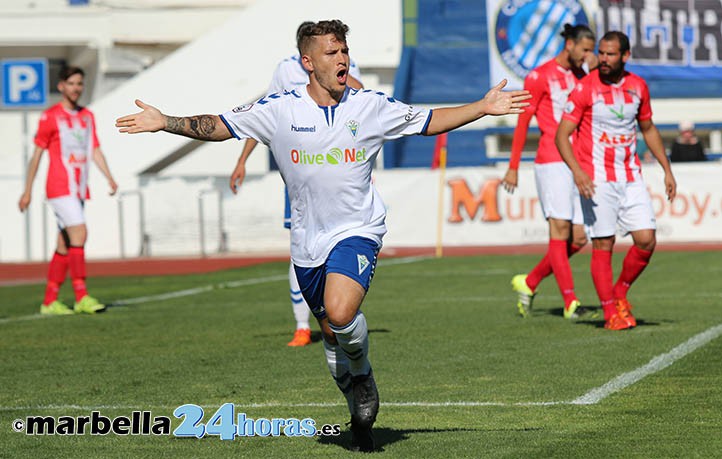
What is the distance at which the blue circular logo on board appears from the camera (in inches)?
1196

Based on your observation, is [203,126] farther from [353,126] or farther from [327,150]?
[353,126]

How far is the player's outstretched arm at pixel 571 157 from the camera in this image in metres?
10.7

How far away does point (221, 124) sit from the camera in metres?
6.97

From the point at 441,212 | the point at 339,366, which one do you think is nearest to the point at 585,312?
the point at 339,366

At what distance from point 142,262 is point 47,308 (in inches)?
394

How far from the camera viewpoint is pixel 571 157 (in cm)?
1088

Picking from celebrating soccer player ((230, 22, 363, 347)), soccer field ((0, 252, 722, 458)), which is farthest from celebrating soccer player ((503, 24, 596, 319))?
celebrating soccer player ((230, 22, 363, 347))

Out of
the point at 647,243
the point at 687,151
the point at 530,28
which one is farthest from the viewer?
the point at 530,28

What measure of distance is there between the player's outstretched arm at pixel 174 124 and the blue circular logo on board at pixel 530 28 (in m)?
23.8

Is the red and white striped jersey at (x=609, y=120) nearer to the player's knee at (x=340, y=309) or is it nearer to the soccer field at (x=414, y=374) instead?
the soccer field at (x=414, y=374)

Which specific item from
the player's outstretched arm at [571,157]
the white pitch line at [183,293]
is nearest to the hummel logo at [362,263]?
the player's outstretched arm at [571,157]

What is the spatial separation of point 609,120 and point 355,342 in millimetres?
5017

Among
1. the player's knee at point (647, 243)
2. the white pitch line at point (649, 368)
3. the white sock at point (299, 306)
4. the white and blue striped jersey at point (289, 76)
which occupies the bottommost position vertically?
the white pitch line at point (649, 368)

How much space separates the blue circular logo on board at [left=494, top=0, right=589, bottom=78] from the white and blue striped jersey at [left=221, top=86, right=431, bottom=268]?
23694 millimetres
